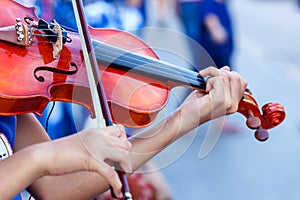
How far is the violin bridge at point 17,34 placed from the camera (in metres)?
1.51

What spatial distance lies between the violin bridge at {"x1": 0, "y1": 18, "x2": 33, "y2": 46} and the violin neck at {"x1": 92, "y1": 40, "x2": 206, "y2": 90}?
0.15 m

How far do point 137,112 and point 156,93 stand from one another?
8 centimetres

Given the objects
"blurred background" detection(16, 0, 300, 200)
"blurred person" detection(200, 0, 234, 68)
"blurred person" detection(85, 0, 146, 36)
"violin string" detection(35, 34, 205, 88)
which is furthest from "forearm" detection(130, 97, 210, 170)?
"blurred person" detection(200, 0, 234, 68)

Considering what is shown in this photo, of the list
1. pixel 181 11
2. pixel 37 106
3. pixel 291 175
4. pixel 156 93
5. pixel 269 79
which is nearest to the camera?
pixel 37 106

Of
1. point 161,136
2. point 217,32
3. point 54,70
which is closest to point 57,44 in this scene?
point 54,70

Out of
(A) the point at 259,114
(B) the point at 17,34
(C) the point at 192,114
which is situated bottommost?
(A) the point at 259,114

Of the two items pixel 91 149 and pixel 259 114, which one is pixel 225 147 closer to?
pixel 259 114

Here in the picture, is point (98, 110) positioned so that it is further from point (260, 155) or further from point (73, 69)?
point (260, 155)

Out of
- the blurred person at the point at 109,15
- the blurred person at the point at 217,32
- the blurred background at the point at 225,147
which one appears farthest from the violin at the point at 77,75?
the blurred person at the point at 217,32

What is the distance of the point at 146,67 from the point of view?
5.26 feet

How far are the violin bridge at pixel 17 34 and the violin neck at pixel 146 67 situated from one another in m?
0.15

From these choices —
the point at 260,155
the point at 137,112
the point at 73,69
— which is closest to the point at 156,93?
the point at 137,112

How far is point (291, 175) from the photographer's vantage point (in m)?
4.56

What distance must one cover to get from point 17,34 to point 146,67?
282 mm
